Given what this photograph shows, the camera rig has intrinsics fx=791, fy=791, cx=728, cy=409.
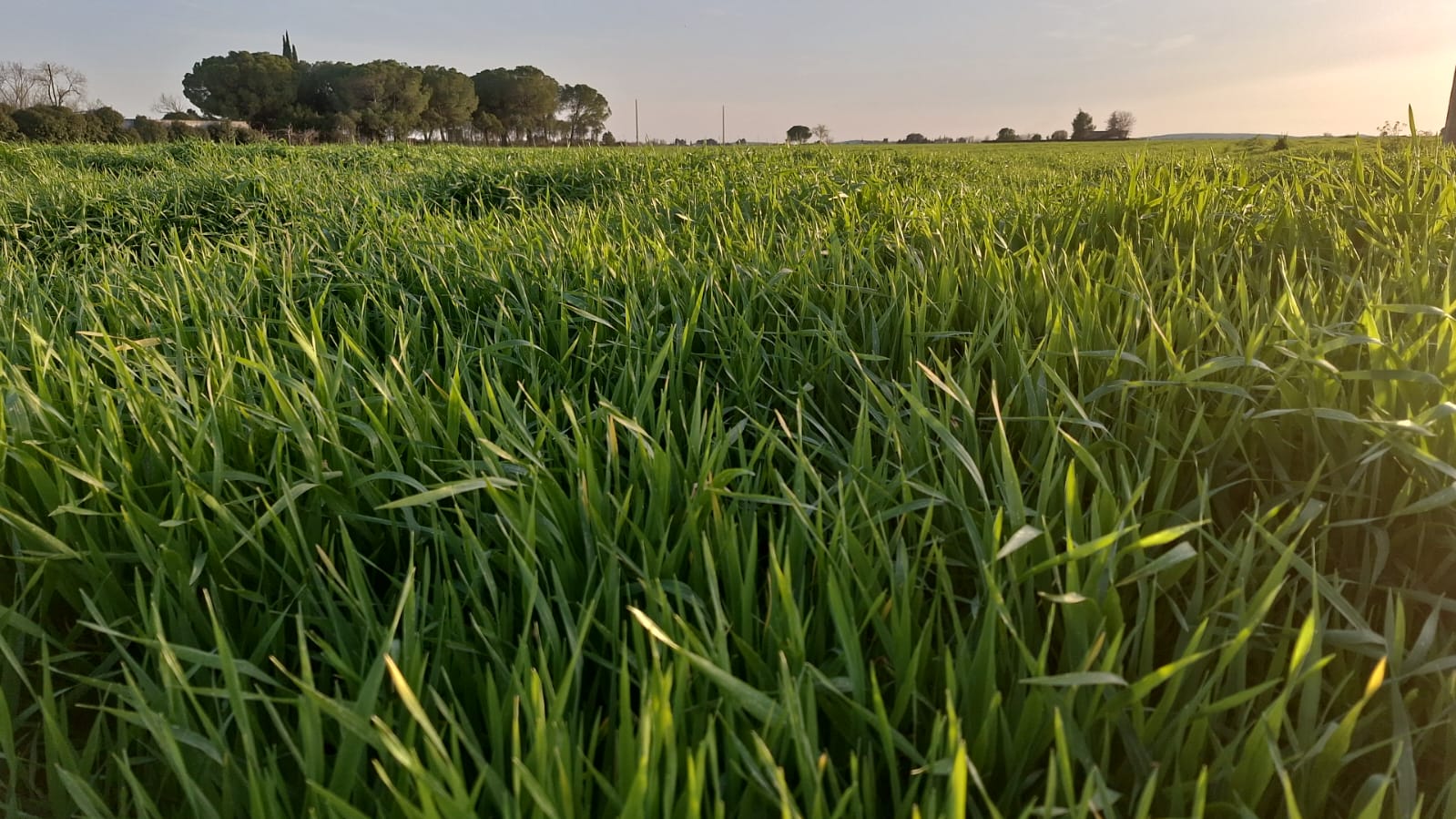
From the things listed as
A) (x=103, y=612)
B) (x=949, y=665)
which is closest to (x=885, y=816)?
(x=949, y=665)

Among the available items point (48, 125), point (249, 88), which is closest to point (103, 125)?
point (48, 125)

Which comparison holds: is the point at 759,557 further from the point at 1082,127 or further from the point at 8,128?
the point at 1082,127

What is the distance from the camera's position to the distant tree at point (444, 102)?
75.9m

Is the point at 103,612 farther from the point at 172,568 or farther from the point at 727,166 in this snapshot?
the point at 727,166

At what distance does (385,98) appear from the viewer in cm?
7038

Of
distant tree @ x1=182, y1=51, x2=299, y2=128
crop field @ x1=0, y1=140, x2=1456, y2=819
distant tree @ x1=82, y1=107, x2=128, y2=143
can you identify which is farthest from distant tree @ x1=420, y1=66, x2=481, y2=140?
crop field @ x1=0, y1=140, x2=1456, y2=819

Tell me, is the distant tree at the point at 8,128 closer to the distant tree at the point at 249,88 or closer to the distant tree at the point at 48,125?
the distant tree at the point at 48,125

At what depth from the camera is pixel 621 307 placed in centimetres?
191

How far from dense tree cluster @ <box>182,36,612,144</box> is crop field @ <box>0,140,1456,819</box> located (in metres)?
58.3

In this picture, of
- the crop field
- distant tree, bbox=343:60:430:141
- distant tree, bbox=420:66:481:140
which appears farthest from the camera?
distant tree, bbox=420:66:481:140

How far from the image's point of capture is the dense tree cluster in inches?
2507

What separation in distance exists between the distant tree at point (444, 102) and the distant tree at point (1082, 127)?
189 feet

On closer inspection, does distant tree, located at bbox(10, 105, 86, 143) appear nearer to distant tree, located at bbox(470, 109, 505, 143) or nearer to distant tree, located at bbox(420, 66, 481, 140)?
distant tree, located at bbox(420, 66, 481, 140)

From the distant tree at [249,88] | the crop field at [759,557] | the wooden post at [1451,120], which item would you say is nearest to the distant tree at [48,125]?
the distant tree at [249,88]
